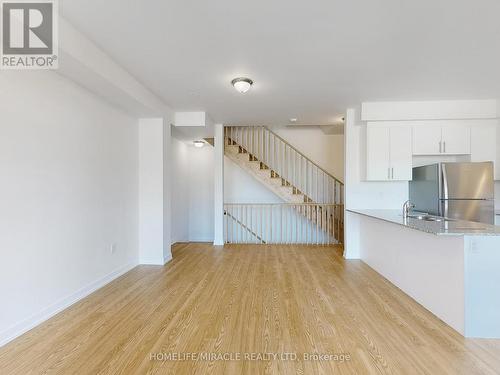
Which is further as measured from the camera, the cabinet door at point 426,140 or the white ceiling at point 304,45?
the cabinet door at point 426,140

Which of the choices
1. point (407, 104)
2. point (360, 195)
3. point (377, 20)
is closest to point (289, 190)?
point (360, 195)

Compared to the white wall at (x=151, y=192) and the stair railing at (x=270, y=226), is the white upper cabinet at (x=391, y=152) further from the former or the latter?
the white wall at (x=151, y=192)

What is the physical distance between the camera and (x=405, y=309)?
8.96 feet

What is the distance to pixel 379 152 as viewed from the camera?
435cm

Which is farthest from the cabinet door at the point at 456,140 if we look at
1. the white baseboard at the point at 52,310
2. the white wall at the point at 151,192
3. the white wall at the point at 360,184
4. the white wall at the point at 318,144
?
the white baseboard at the point at 52,310

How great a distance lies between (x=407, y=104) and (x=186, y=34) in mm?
3690

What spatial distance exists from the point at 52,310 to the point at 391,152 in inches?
197

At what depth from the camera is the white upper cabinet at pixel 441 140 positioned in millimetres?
4246

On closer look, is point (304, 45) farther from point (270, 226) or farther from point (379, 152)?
point (270, 226)

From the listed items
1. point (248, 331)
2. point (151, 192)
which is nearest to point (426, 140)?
point (248, 331)

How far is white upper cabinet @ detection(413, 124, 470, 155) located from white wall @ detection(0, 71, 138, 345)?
187 inches

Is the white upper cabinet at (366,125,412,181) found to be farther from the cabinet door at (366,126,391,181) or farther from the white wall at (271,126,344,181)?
the white wall at (271,126,344,181)

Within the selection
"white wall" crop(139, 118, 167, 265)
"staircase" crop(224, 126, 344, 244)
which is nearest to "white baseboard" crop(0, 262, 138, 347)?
"white wall" crop(139, 118, 167, 265)

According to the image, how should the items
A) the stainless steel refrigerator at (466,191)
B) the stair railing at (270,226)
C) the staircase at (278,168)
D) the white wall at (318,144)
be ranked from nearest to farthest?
the stainless steel refrigerator at (466,191)
the staircase at (278,168)
the stair railing at (270,226)
the white wall at (318,144)
